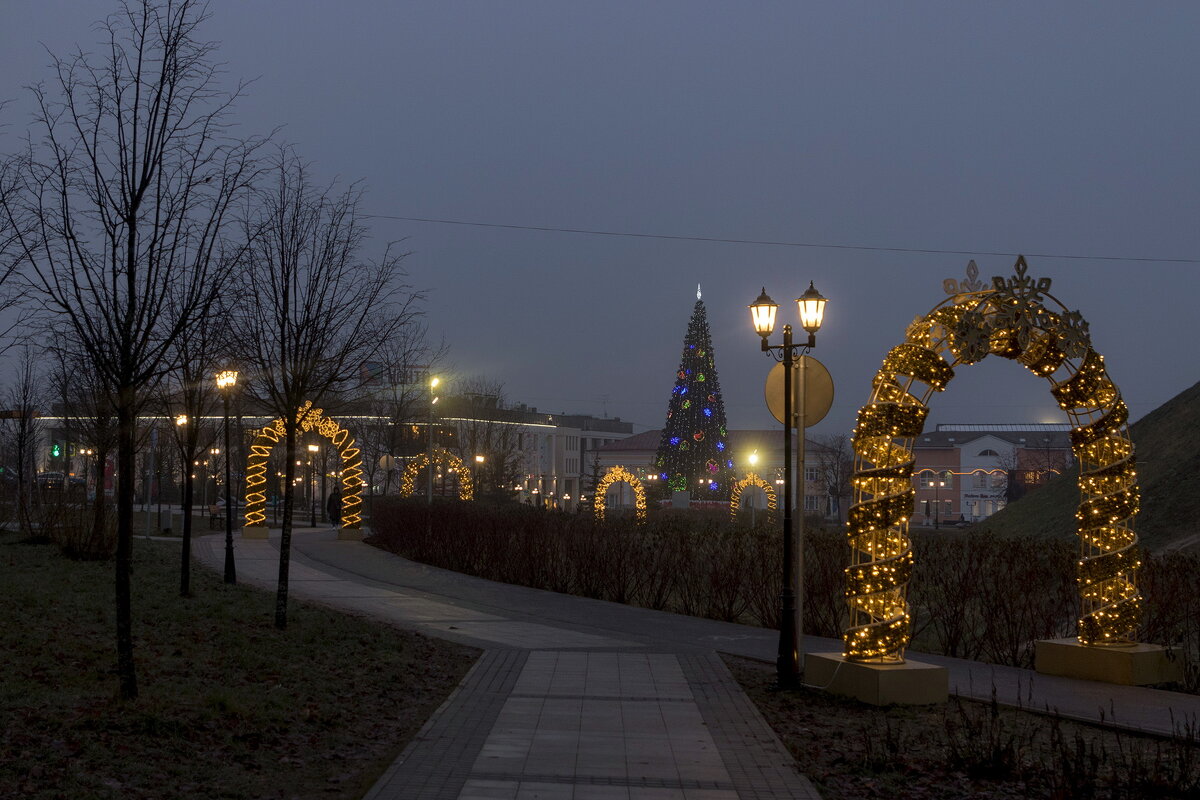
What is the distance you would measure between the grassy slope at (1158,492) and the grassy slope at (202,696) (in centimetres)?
1681

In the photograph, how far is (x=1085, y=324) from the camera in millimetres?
11320

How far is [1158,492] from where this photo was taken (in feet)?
86.3

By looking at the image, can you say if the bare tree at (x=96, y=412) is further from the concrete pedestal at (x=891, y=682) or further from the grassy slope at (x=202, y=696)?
the concrete pedestal at (x=891, y=682)

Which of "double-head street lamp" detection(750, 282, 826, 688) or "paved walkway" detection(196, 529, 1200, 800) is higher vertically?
"double-head street lamp" detection(750, 282, 826, 688)

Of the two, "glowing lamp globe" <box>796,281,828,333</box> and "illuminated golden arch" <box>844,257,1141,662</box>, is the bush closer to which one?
"illuminated golden arch" <box>844,257,1141,662</box>

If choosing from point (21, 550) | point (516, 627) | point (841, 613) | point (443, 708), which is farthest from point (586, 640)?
point (21, 550)

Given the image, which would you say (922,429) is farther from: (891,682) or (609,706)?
(609,706)

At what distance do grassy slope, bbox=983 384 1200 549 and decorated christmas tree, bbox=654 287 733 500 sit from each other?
1945 centimetres

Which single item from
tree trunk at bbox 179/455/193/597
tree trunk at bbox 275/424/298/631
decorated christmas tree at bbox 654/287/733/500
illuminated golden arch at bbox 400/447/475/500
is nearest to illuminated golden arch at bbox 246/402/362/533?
illuminated golden arch at bbox 400/447/475/500

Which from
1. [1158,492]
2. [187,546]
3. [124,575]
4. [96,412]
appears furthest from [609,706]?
[1158,492]

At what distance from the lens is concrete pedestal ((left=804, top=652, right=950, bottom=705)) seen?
10047mm

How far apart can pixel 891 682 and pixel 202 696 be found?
5882 millimetres

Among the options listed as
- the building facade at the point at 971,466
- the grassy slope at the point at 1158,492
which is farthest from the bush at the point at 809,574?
the building facade at the point at 971,466

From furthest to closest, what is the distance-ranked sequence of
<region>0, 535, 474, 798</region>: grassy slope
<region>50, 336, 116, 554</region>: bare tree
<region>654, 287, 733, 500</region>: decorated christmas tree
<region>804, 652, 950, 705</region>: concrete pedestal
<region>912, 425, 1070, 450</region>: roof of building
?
<region>912, 425, 1070, 450</region>: roof of building, <region>654, 287, 733, 500</region>: decorated christmas tree, <region>50, 336, 116, 554</region>: bare tree, <region>804, 652, 950, 705</region>: concrete pedestal, <region>0, 535, 474, 798</region>: grassy slope
